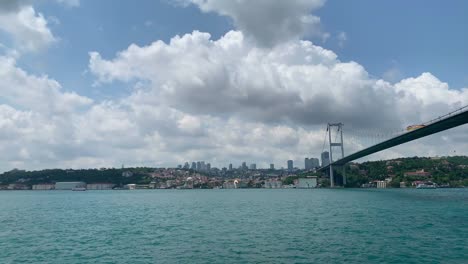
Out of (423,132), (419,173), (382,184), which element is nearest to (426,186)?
(382,184)

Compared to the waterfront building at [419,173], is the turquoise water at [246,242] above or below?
below

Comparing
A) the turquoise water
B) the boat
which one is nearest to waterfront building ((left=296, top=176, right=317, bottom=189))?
the boat

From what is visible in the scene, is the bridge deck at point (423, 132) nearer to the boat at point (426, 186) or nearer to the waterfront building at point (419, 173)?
the boat at point (426, 186)

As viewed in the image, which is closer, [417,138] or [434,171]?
[417,138]

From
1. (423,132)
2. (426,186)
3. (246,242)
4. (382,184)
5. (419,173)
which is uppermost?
(423,132)

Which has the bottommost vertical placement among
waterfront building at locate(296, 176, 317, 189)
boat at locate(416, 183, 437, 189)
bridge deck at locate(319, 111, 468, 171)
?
boat at locate(416, 183, 437, 189)

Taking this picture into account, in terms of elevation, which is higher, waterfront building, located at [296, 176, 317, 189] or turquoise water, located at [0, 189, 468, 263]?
waterfront building, located at [296, 176, 317, 189]

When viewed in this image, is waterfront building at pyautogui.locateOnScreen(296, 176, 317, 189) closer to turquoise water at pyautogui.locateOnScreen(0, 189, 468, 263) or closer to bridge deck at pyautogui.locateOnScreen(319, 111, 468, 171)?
bridge deck at pyautogui.locateOnScreen(319, 111, 468, 171)

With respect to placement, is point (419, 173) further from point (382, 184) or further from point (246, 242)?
point (246, 242)

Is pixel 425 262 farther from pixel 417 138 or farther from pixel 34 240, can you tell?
pixel 417 138

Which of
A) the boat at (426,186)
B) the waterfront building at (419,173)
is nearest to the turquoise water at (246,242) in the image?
the boat at (426,186)

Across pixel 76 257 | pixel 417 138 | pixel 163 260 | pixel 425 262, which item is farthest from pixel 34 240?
pixel 417 138
